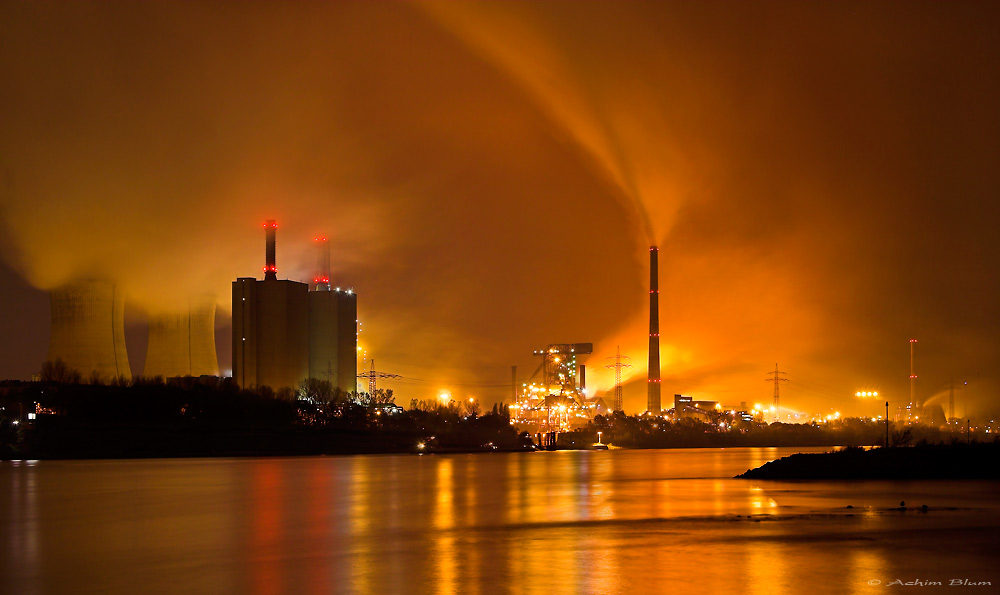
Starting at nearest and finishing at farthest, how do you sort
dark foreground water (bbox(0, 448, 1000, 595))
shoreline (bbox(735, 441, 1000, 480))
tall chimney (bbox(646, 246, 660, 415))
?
dark foreground water (bbox(0, 448, 1000, 595)) → shoreline (bbox(735, 441, 1000, 480)) → tall chimney (bbox(646, 246, 660, 415))

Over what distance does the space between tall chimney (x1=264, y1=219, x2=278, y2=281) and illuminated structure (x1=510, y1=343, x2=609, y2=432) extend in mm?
67143

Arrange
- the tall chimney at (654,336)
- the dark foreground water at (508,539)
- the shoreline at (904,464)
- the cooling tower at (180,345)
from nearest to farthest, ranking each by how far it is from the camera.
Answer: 1. the dark foreground water at (508,539)
2. the shoreline at (904,464)
3. the cooling tower at (180,345)
4. the tall chimney at (654,336)

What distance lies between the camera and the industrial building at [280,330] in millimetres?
115250

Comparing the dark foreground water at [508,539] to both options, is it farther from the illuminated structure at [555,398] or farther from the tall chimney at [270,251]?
the illuminated structure at [555,398]

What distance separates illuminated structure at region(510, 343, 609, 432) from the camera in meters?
174

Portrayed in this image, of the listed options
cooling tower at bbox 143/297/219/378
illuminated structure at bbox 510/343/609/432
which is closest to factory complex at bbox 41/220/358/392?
cooling tower at bbox 143/297/219/378

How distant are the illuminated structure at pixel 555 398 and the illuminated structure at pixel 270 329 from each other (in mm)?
63691

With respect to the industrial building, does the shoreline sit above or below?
below

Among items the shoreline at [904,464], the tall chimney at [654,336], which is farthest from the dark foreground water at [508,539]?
the tall chimney at [654,336]

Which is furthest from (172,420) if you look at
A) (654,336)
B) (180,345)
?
(654,336)

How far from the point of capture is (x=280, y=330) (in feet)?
381

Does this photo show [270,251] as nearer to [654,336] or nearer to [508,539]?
[654,336]

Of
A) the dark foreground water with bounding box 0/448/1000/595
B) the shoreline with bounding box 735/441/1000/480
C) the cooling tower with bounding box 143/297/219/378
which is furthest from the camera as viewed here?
the cooling tower with bounding box 143/297/219/378

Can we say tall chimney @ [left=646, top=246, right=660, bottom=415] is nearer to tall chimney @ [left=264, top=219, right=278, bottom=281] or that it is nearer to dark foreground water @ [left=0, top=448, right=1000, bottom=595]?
tall chimney @ [left=264, top=219, right=278, bottom=281]
